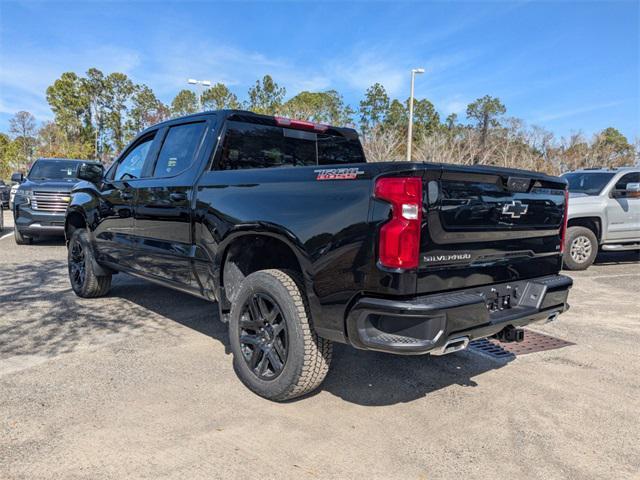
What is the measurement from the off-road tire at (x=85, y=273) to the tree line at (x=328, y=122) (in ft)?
44.5

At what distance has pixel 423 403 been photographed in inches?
131

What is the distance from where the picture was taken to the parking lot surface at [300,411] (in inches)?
101

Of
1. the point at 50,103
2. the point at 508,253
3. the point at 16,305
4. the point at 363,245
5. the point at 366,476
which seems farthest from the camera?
the point at 50,103

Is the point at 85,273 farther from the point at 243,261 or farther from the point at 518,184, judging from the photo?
the point at 518,184

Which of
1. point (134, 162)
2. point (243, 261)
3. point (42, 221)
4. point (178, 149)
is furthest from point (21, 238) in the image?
point (243, 261)

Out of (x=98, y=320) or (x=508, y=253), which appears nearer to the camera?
(x=508, y=253)

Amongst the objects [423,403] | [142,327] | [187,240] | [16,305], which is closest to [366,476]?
[423,403]

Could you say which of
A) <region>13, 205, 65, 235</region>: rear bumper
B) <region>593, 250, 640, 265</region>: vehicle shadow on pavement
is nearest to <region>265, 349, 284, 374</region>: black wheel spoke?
<region>13, 205, 65, 235</region>: rear bumper

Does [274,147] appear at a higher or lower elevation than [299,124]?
lower

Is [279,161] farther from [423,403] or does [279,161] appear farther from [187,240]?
[423,403]

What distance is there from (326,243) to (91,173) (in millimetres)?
3708

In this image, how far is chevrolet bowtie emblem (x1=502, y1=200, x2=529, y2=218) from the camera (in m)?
3.03

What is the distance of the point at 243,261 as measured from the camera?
12.3 feet

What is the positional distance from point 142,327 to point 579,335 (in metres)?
4.35
